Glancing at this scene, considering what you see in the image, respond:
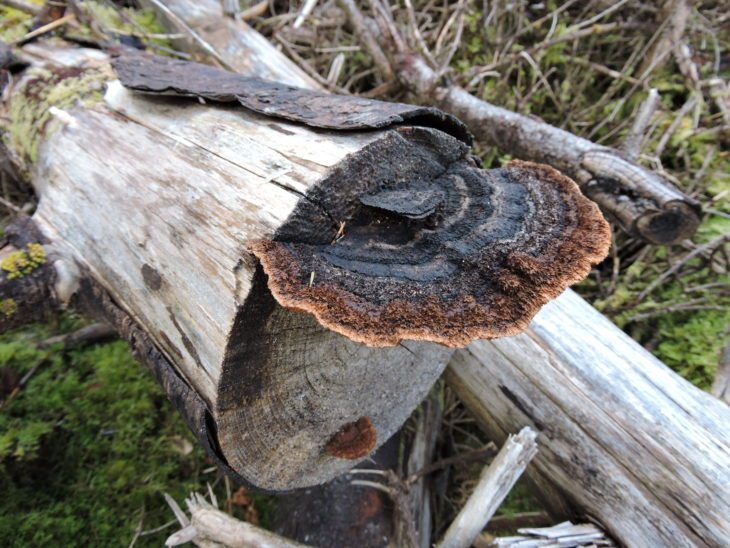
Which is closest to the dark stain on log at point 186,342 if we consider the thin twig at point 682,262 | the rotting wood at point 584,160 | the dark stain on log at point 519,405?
the dark stain on log at point 519,405

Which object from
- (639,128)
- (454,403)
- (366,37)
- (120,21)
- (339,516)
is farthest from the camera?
(366,37)

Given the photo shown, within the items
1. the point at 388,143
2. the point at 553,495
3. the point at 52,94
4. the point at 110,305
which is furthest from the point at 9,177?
the point at 553,495

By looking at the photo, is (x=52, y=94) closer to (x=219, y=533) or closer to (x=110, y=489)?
(x=110, y=489)

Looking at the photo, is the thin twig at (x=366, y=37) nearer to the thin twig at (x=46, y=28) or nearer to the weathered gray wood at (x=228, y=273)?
the thin twig at (x=46, y=28)

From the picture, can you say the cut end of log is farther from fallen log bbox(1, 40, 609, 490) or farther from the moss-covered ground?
the moss-covered ground

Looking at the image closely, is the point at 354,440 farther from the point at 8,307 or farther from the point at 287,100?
the point at 8,307

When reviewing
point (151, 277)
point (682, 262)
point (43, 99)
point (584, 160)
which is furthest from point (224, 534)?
point (682, 262)
